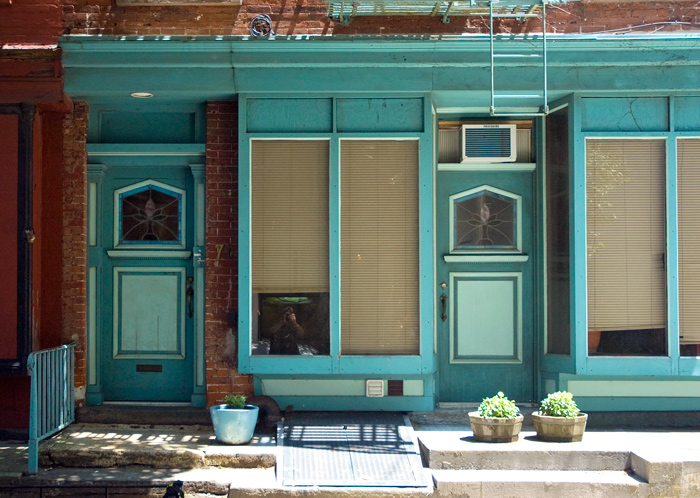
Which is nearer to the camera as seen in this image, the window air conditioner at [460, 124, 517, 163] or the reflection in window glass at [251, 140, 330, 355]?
the reflection in window glass at [251, 140, 330, 355]

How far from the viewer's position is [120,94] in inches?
318

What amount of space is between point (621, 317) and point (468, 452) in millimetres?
2215

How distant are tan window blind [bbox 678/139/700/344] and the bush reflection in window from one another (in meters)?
3.48

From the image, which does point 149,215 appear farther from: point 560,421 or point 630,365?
point 630,365

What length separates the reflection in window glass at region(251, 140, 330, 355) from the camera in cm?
802

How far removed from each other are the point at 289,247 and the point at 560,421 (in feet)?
9.82

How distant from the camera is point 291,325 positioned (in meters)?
8.03

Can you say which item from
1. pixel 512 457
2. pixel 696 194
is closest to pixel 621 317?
pixel 696 194

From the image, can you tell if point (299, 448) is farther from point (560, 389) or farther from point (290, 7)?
point (290, 7)

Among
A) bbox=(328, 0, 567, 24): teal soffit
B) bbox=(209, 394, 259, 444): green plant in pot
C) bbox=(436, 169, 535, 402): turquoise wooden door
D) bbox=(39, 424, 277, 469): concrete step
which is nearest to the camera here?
bbox=(39, 424, 277, 469): concrete step

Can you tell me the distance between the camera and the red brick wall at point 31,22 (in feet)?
26.4

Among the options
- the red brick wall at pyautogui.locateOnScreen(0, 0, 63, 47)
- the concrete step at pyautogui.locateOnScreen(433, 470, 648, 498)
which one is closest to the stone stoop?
the concrete step at pyautogui.locateOnScreen(433, 470, 648, 498)

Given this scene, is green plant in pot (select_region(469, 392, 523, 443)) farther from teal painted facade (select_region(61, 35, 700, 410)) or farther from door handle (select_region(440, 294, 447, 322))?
door handle (select_region(440, 294, 447, 322))

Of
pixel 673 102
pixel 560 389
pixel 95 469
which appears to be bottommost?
pixel 95 469
